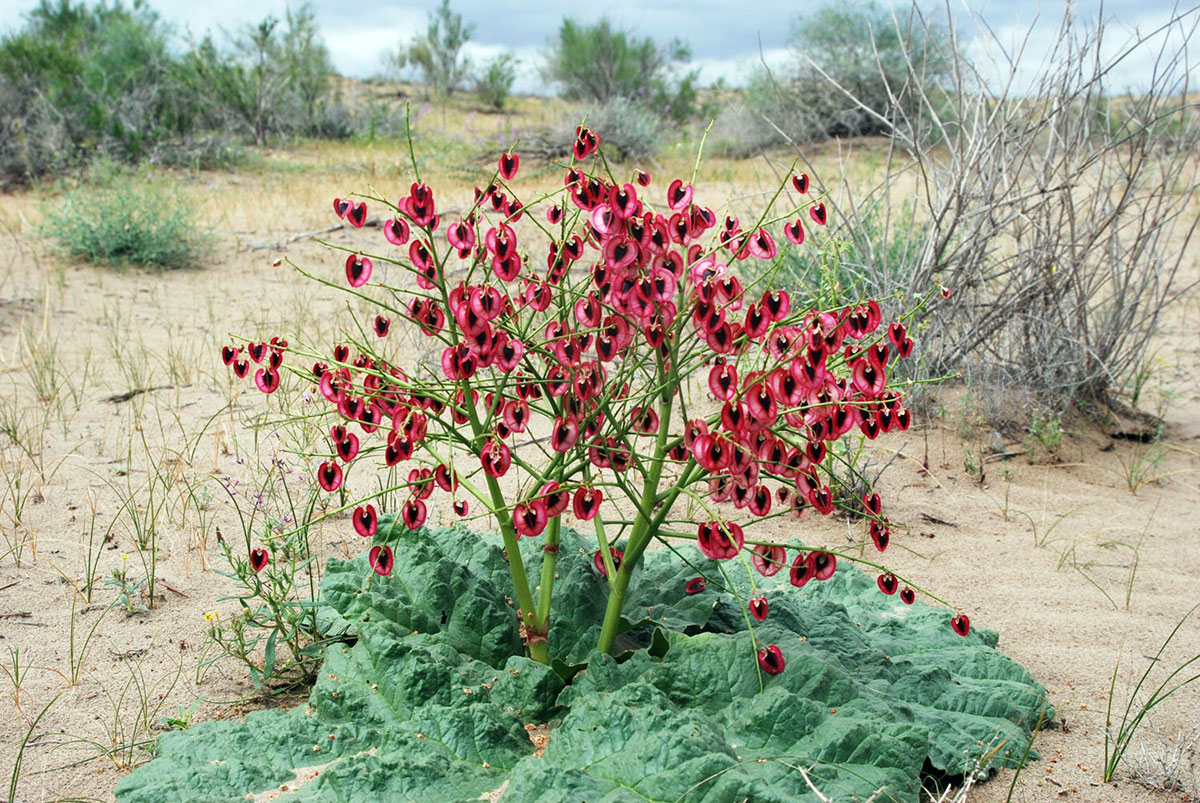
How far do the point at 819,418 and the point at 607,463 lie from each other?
0.49 meters

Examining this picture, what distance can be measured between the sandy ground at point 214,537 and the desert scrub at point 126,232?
3.88 ft

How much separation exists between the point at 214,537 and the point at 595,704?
1.97 meters

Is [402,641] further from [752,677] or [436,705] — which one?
[752,677]

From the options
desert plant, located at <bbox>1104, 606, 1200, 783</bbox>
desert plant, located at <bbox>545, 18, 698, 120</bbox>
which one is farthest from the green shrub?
desert plant, located at <bbox>1104, 606, 1200, 783</bbox>

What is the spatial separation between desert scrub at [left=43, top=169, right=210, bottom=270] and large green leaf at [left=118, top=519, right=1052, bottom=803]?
6064mm

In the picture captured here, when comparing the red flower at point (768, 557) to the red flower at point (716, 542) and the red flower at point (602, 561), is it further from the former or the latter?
the red flower at point (602, 561)

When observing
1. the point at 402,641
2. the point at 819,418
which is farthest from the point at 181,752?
the point at 819,418

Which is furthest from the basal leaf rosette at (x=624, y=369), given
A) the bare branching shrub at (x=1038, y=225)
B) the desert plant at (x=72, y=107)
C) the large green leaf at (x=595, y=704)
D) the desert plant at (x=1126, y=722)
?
the desert plant at (x=72, y=107)

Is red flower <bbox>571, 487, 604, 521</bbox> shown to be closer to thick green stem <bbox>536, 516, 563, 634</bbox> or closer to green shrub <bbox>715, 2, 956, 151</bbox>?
thick green stem <bbox>536, 516, 563, 634</bbox>

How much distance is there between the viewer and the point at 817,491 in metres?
1.83

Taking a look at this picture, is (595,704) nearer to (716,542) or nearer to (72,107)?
(716,542)

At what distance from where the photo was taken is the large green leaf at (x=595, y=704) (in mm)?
1827

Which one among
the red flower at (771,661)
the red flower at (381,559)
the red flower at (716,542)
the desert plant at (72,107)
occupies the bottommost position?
the red flower at (771,661)

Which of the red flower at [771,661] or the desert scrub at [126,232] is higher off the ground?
the desert scrub at [126,232]
